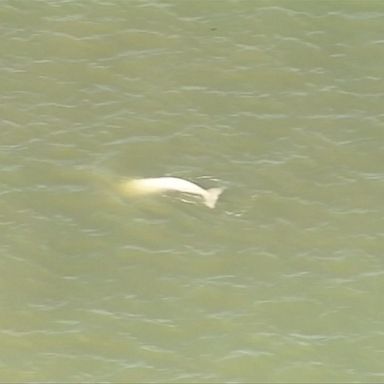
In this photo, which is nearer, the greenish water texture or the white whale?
the greenish water texture

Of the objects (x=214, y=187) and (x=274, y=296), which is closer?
(x=274, y=296)

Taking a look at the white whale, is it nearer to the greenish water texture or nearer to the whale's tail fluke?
the whale's tail fluke

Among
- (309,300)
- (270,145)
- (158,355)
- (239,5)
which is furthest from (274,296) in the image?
(239,5)

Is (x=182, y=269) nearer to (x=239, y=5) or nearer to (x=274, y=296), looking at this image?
(x=274, y=296)

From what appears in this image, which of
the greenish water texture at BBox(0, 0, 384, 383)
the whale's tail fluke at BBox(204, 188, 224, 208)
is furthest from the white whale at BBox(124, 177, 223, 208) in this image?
the greenish water texture at BBox(0, 0, 384, 383)

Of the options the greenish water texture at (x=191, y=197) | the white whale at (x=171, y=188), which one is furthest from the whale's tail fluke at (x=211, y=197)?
the greenish water texture at (x=191, y=197)
